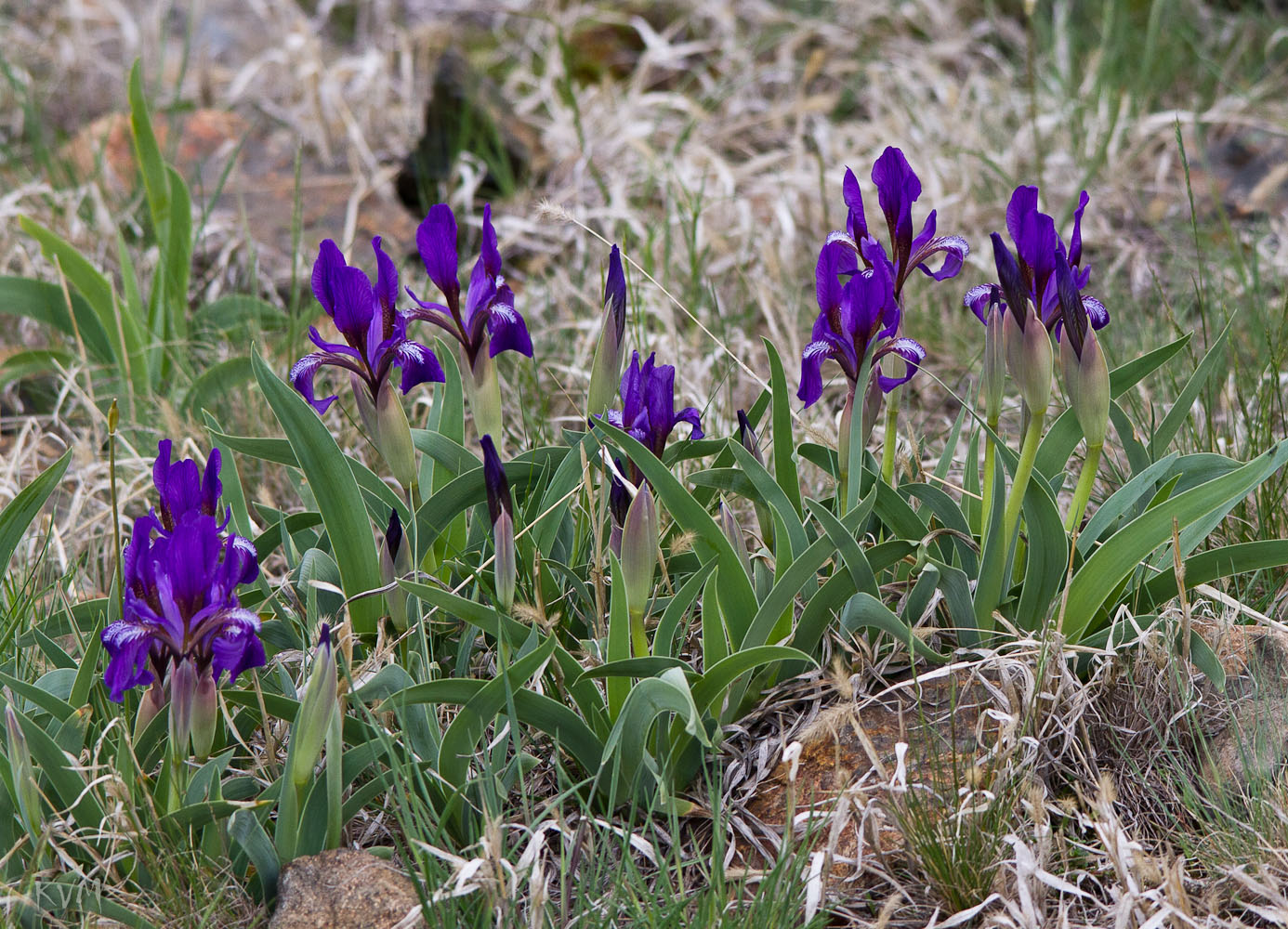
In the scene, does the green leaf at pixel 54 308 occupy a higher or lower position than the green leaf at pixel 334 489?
lower

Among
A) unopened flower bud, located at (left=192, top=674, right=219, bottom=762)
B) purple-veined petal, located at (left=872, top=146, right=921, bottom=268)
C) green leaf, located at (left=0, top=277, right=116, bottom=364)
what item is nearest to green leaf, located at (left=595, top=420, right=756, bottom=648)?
purple-veined petal, located at (left=872, top=146, right=921, bottom=268)

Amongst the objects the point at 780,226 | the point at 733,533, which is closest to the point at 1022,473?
the point at 733,533

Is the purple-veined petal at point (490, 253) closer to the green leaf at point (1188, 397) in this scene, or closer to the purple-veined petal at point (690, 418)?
the purple-veined petal at point (690, 418)

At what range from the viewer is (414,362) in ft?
5.22

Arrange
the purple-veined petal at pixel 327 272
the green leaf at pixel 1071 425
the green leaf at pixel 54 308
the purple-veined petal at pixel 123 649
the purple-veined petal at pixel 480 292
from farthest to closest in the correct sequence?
the green leaf at pixel 54 308
the green leaf at pixel 1071 425
the purple-veined petal at pixel 480 292
the purple-veined petal at pixel 327 272
the purple-veined petal at pixel 123 649

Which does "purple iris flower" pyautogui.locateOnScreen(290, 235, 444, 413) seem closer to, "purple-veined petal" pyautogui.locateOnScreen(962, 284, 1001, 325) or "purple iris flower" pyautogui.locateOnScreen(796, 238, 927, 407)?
"purple iris flower" pyautogui.locateOnScreen(796, 238, 927, 407)

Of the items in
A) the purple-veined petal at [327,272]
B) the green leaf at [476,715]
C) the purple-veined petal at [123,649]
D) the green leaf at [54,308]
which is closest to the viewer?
the purple-veined petal at [123,649]

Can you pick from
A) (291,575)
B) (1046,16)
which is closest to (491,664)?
(291,575)

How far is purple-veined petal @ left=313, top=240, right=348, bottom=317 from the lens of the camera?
1.53 metres

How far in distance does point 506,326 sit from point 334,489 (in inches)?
13.2

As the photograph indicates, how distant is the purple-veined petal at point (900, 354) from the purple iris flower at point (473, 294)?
0.49 meters

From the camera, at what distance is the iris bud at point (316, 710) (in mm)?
1313

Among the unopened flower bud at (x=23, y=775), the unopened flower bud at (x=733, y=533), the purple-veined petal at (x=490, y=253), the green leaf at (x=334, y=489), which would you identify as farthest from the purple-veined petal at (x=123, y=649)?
the unopened flower bud at (x=733, y=533)

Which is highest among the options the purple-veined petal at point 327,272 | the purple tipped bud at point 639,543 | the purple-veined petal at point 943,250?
the purple-veined petal at point 943,250
